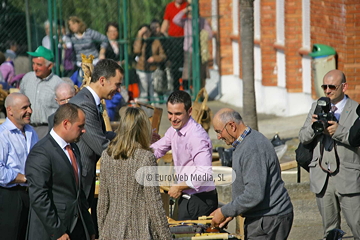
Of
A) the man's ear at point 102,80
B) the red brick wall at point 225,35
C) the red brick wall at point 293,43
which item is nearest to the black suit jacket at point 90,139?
the man's ear at point 102,80

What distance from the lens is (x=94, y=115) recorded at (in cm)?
653

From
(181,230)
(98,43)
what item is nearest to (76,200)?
(181,230)

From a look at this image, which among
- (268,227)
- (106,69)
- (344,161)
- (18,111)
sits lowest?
(268,227)

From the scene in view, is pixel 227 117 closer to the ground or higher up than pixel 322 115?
higher up

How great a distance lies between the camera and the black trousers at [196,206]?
6.46 meters

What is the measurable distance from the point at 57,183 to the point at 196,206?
162cm

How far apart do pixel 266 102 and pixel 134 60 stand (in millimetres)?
3386

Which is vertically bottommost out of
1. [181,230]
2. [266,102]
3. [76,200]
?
[266,102]

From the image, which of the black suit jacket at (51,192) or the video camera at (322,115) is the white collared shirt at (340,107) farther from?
the black suit jacket at (51,192)

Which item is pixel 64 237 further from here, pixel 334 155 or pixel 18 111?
pixel 334 155

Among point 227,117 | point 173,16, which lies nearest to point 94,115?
point 227,117

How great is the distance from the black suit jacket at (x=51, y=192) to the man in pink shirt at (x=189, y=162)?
1.21m

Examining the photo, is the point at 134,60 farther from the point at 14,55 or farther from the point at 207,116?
the point at 207,116

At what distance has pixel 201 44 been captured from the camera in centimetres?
1778
